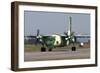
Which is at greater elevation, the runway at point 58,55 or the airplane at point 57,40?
the airplane at point 57,40

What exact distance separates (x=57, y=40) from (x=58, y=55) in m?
0.12

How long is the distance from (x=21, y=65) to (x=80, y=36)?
545 millimetres

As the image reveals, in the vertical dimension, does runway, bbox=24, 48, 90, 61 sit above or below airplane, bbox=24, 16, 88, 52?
below

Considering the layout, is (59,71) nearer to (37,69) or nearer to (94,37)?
(37,69)

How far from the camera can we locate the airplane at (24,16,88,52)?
179 centimetres

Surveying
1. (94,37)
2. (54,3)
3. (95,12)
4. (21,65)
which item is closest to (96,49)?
(94,37)

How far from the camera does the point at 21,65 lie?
5.59ft

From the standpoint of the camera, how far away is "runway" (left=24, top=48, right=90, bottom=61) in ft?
5.72

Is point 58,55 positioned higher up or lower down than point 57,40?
lower down

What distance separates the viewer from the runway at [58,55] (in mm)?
1744

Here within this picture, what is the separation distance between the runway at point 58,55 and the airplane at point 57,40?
0.04 metres

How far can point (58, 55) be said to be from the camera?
182cm

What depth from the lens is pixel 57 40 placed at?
1.83 m

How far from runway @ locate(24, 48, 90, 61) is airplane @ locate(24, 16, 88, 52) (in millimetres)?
38
